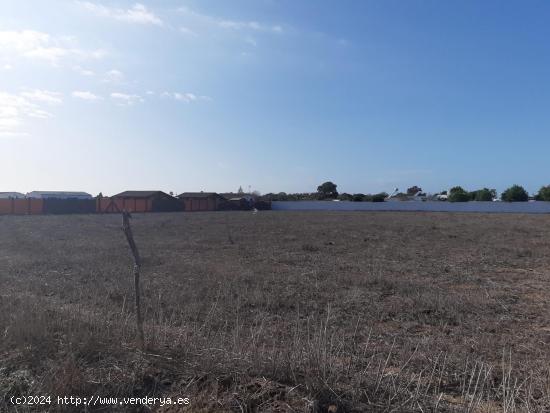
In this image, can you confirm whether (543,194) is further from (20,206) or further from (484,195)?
(20,206)

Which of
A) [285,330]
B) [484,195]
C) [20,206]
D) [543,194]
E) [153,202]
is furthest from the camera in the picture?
[484,195]

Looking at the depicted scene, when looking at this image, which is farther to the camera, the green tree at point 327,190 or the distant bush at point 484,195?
the green tree at point 327,190

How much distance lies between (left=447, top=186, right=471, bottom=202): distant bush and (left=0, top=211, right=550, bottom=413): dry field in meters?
91.8

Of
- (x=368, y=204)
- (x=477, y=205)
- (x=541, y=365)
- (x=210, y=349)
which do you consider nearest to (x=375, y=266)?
(x=541, y=365)

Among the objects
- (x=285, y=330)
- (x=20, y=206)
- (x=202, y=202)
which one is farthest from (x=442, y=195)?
(x=285, y=330)

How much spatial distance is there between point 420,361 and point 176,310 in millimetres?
4081

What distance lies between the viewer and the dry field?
3711 mm

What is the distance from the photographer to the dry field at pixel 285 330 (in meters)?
3.71

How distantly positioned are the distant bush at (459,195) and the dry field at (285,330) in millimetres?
91760

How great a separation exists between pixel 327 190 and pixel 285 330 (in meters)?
125

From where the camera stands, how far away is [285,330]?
6863 mm

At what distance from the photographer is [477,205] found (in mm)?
74938

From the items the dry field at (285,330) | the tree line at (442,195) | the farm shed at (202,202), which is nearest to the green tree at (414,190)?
the tree line at (442,195)

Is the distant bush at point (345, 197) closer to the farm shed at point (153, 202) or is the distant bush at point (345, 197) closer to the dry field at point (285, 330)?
the farm shed at point (153, 202)
